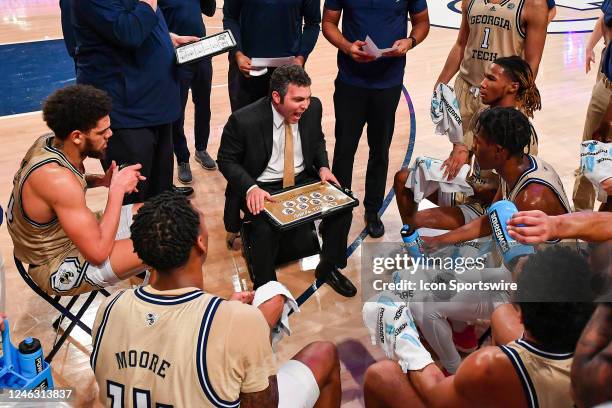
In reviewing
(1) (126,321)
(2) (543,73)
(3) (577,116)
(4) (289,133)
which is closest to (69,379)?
(1) (126,321)

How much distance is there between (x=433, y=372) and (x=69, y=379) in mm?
1803

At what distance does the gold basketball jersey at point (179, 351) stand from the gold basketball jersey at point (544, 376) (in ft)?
2.51

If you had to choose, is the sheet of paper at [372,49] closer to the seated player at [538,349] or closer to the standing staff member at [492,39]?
the standing staff member at [492,39]

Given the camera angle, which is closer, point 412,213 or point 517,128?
point 517,128

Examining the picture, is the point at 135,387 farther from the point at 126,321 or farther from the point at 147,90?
the point at 147,90

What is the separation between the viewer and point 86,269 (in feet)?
10.0

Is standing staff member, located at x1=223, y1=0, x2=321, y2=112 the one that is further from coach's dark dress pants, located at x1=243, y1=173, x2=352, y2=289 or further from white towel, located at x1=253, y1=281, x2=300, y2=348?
white towel, located at x1=253, y1=281, x2=300, y2=348

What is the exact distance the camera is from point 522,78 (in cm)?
356

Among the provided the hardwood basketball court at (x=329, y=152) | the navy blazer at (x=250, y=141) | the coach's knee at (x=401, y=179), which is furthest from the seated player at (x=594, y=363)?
the navy blazer at (x=250, y=141)

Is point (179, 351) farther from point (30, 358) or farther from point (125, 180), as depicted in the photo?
point (125, 180)

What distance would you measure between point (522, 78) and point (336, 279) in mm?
1517

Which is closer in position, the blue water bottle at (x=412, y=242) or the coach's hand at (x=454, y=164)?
the blue water bottle at (x=412, y=242)

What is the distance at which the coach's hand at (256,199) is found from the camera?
11.4 feet

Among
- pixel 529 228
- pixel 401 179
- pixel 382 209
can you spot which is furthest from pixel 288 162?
pixel 529 228
